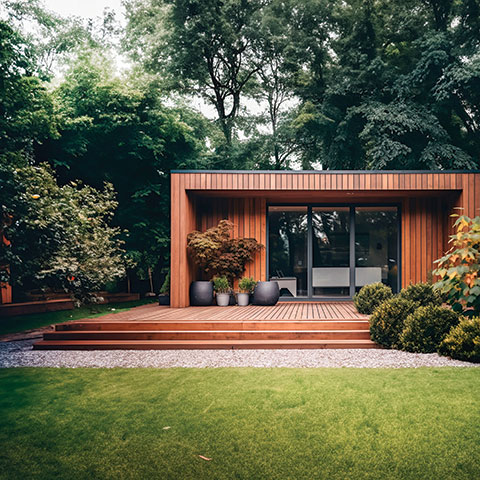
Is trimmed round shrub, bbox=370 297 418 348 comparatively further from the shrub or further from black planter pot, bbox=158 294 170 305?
black planter pot, bbox=158 294 170 305

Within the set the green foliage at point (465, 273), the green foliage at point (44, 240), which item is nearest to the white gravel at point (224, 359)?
the green foliage at point (465, 273)

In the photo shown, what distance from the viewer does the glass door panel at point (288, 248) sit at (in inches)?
369

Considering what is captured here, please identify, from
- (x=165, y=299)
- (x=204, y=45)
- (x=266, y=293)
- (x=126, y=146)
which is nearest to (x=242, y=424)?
(x=266, y=293)

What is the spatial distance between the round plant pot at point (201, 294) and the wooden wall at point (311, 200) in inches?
7.5

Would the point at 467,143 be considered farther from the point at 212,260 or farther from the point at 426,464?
the point at 426,464

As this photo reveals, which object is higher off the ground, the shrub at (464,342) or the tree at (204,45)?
the tree at (204,45)

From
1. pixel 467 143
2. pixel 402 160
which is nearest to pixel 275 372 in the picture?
pixel 402 160

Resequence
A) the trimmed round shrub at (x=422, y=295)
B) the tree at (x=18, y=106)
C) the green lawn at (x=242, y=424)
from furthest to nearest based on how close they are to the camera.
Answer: the tree at (x=18, y=106) → the trimmed round shrub at (x=422, y=295) → the green lawn at (x=242, y=424)

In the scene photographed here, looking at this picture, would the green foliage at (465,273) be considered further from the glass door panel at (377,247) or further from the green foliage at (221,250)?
the glass door panel at (377,247)

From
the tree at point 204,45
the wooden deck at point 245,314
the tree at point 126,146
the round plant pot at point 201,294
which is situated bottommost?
the wooden deck at point 245,314

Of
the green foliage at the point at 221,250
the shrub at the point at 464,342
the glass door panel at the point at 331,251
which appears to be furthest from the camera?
the glass door panel at the point at 331,251

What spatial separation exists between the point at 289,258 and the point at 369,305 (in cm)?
290

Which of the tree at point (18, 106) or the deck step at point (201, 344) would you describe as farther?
the tree at point (18, 106)

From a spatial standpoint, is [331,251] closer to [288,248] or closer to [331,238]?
[331,238]
